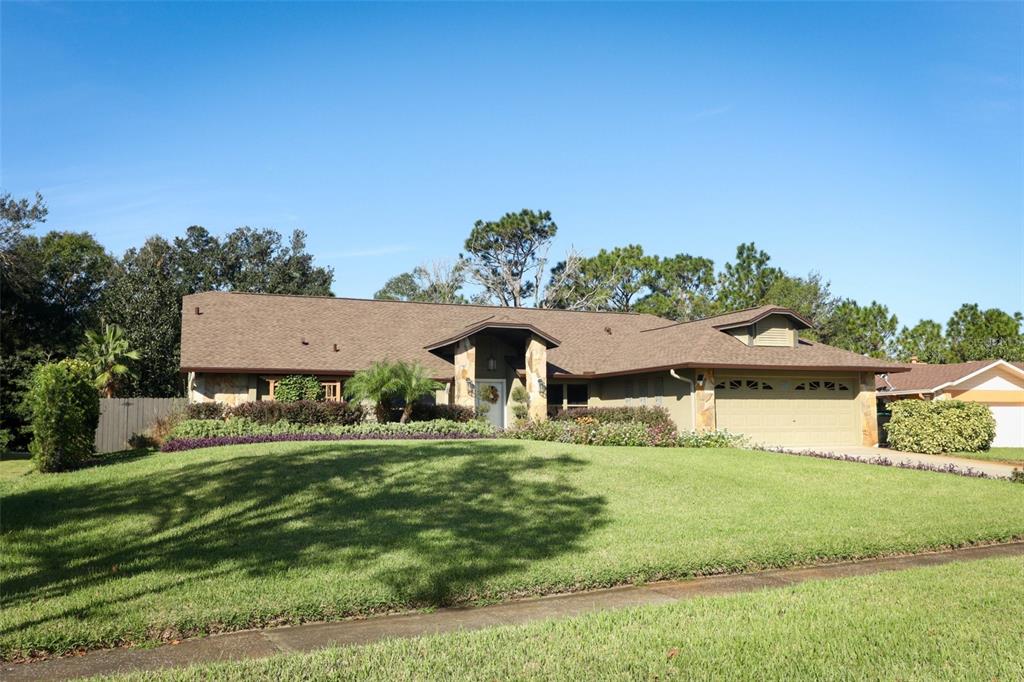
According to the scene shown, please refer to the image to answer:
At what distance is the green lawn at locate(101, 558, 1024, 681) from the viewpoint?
517 cm

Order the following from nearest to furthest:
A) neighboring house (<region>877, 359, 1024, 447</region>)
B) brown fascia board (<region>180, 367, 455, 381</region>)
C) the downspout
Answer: brown fascia board (<region>180, 367, 455, 381</region>), the downspout, neighboring house (<region>877, 359, 1024, 447</region>)

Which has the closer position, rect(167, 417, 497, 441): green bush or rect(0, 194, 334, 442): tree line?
rect(167, 417, 497, 441): green bush

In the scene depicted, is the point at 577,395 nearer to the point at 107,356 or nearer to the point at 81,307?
the point at 107,356

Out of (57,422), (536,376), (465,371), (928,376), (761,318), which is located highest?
(761,318)

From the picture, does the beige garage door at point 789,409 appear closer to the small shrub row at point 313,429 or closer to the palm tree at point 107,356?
the small shrub row at point 313,429

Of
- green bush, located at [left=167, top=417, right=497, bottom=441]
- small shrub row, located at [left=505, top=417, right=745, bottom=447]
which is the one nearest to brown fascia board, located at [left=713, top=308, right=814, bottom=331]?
small shrub row, located at [left=505, top=417, right=745, bottom=447]

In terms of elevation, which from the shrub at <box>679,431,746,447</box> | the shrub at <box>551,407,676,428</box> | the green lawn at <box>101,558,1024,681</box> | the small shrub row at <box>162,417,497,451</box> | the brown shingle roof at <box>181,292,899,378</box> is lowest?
the green lawn at <box>101,558,1024,681</box>

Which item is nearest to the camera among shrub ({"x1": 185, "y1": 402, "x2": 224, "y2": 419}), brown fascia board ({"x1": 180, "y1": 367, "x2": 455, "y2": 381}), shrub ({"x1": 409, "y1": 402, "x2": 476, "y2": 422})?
shrub ({"x1": 185, "y1": 402, "x2": 224, "y2": 419})

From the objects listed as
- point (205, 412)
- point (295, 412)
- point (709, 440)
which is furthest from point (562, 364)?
point (205, 412)

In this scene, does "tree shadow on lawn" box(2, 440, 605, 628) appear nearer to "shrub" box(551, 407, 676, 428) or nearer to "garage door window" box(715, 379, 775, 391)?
"shrub" box(551, 407, 676, 428)

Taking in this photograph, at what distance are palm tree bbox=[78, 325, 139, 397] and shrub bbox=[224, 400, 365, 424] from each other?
10.6 metres

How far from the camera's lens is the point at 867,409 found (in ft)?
88.0

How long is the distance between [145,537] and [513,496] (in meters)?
5.34

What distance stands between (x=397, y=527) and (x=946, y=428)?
811 inches
